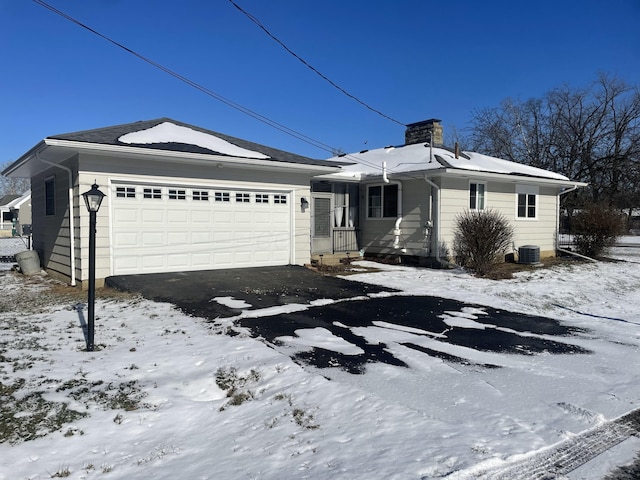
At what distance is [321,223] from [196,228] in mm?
4638

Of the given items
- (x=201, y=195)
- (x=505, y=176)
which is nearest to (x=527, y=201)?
(x=505, y=176)

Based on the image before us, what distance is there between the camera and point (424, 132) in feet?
59.1

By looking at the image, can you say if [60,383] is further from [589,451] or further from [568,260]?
[568,260]

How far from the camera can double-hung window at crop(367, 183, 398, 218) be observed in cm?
1456

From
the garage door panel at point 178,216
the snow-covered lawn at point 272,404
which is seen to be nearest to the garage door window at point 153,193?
the garage door panel at point 178,216

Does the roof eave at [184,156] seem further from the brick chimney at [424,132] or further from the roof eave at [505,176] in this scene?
the brick chimney at [424,132]

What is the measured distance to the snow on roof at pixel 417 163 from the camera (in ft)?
46.1

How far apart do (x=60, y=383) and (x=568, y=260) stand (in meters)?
16.1

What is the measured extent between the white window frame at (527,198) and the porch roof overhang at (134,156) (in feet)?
23.6

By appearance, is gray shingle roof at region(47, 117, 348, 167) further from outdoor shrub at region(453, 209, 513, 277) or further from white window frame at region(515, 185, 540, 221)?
white window frame at region(515, 185, 540, 221)

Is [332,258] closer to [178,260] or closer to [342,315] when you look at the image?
[178,260]

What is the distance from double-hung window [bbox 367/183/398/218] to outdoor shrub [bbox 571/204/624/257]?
7029mm

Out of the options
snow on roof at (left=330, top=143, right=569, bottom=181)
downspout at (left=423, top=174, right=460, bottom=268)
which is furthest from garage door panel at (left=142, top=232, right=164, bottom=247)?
downspout at (left=423, top=174, right=460, bottom=268)

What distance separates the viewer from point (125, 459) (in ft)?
10.1
